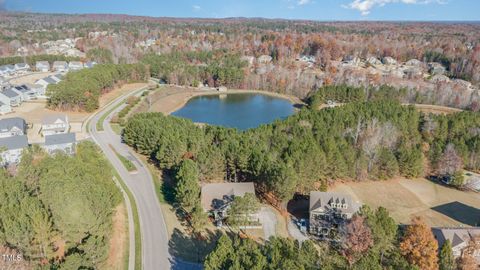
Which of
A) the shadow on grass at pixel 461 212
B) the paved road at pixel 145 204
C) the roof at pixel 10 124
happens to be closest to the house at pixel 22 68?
the roof at pixel 10 124

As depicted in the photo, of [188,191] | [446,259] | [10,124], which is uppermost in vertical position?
[10,124]

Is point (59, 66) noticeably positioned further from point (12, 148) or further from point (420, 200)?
point (420, 200)

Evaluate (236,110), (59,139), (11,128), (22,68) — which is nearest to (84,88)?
(11,128)

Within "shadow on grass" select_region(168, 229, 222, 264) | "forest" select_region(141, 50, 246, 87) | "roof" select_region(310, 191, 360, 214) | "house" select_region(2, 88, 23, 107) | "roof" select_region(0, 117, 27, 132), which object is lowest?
"shadow on grass" select_region(168, 229, 222, 264)

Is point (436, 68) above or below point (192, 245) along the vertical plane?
above

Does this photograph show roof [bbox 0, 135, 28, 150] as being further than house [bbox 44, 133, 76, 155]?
No

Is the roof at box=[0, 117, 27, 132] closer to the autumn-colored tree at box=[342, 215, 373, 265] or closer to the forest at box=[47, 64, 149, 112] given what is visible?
the forest at box=[47, 64, 149, 112]

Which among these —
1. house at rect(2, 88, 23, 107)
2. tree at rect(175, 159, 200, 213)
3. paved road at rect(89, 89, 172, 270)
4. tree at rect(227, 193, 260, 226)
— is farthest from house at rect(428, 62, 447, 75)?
house at rect(2, 88, 23, 107)
